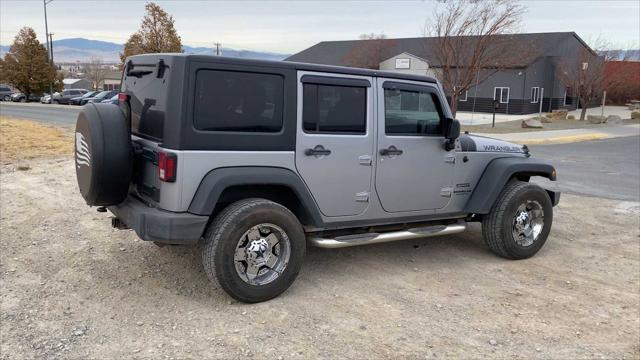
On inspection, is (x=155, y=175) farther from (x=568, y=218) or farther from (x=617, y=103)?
(x=617, y=103)

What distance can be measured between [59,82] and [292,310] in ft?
199

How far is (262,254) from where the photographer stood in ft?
14.1

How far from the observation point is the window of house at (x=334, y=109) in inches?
176

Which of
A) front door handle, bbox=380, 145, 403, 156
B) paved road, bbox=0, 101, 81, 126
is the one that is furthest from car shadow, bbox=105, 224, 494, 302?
paved road, bbox=0, 101, 81, 126

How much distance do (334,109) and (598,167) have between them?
11.1 m

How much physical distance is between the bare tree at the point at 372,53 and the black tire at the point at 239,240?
A: 4135 cm

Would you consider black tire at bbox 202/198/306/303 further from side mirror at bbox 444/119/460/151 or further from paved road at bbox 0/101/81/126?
paved road at bbox 0/101/81/126

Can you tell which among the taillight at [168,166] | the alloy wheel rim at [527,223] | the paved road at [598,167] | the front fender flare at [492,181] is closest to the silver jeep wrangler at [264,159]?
the taillight at [168,166]

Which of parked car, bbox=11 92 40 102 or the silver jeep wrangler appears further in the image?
parked car, bbox=11 92 40 102

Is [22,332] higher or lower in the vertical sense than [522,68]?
lower

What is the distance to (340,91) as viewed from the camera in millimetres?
4645

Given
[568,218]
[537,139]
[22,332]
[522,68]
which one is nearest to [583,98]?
[522,68]

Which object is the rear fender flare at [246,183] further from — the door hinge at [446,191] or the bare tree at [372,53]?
the bare tree at [372,53]

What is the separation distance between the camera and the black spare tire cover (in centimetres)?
408
